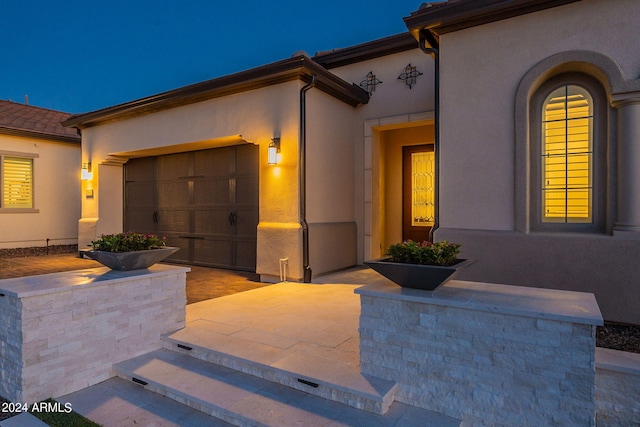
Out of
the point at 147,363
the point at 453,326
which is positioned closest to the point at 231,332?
the point at 147,363

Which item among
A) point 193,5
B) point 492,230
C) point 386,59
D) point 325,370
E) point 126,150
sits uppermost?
point 193,5

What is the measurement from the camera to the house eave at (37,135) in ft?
33.8

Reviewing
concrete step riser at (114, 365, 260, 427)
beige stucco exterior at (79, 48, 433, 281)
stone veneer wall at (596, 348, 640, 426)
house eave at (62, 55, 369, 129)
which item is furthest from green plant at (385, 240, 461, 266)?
house eave at (62, 55, 369, 129)

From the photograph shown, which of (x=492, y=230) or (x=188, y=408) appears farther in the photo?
(x=492, y=230)

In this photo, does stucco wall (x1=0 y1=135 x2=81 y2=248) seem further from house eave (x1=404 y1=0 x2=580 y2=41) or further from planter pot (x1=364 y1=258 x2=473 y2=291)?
planter pot (x1=364 y1=258 x2=473 y2=291)

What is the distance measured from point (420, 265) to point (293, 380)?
1.33 metres

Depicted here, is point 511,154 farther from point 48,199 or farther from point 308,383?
point 48,199

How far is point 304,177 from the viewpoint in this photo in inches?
250

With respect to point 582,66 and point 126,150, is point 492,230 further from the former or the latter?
point 126,150

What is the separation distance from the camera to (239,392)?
289cm

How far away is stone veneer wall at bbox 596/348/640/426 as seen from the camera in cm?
272

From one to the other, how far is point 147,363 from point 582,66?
5.63m

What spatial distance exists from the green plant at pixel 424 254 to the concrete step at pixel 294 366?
916 mm

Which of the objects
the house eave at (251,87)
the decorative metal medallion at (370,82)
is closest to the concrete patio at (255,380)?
the house eave at (251,87)
